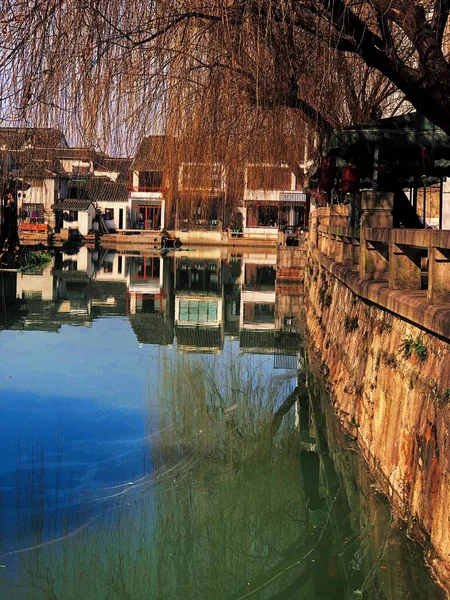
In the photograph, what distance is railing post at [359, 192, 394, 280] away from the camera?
8.65 meters

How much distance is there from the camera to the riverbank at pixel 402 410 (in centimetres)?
490

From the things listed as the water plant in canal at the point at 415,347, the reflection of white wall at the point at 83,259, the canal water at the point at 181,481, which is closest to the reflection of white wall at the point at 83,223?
the reflection of white wall at the point at 83,259

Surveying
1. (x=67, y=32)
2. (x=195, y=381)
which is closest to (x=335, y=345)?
(x=195, y=381)

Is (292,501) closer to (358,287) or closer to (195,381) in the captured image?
(358,287)

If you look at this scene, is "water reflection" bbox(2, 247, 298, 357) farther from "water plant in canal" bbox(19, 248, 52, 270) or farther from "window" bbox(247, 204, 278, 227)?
"window" bbox(247, 204, 278, 227)

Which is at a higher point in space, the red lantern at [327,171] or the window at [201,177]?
the red lantern at [327,171]

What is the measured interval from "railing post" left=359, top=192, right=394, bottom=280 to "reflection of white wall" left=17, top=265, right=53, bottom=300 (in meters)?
13.5

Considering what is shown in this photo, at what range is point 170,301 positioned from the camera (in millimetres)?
22500

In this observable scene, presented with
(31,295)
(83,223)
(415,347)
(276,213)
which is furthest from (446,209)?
(83,223)

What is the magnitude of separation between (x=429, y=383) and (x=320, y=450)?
3175 mm

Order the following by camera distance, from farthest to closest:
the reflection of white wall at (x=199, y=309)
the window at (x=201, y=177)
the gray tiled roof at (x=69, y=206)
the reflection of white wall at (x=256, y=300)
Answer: the gray tiled roof at (x=69, y=206) → the reflection of white wall at (x=199, y=309) → the reflection of white wall at (x=256, y=300) → the window at (x=201, y=177)

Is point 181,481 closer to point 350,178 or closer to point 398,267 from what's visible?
point 398,267

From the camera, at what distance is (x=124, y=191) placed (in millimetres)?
54625

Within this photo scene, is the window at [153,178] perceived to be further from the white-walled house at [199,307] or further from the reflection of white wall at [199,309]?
the reflection of white wall at [199,309]
